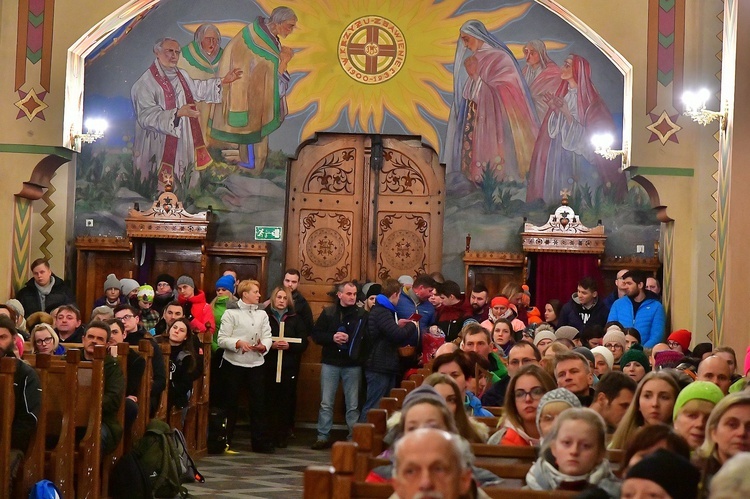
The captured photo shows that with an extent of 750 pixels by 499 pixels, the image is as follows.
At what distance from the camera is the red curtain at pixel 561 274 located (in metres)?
15.3

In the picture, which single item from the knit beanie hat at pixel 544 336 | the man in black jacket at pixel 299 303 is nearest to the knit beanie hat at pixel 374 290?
the man in black jacket at pixel 299 303

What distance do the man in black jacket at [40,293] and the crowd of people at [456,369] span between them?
0.05 ft

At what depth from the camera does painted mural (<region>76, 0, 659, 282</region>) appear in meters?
15.8

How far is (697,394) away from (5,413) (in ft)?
14.1

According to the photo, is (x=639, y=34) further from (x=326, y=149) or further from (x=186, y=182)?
(x=186, y=182)

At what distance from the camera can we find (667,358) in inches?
408

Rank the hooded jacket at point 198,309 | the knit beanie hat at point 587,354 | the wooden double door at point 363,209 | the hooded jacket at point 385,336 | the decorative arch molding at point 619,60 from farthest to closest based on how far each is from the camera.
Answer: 1. the wooden double door at point 363,209
2. the decorative arch molding at point 619,60
3. the hooded jacket at point 198,309
4. the hooded jacket at point 385,336
5. the knit beanie hat at point 587,354

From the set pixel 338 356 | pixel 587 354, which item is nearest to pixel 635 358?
pixel 587 354

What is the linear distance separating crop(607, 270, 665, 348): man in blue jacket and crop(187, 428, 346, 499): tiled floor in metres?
3.66

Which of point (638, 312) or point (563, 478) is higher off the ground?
point (638, 312)

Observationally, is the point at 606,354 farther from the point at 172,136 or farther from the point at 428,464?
the point at 172,136

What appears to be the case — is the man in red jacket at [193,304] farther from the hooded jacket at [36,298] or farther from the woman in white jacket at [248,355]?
the hooded jacket at [36,298]

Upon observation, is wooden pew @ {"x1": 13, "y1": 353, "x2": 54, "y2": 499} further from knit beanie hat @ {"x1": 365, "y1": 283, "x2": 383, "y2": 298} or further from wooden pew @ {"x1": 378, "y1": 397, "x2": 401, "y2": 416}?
knit beanie hat @ {"x1": 365, "y1": 283, "x2": 383, "y2": 298}

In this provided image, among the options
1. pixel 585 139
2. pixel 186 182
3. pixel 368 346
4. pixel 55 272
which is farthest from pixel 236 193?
pixel 585 139
